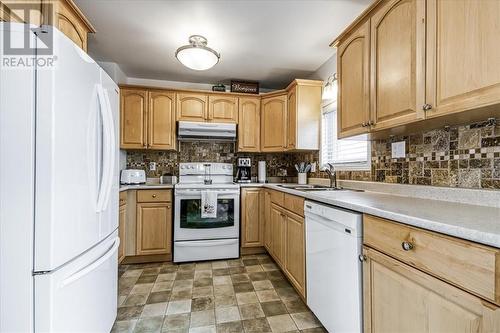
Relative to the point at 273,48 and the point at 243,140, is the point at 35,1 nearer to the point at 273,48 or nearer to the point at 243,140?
the point at 273,48

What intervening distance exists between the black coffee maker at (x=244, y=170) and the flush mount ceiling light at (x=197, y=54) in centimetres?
150

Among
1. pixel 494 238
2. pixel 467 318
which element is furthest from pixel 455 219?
pixel 467 318

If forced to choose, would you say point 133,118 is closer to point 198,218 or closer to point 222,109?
point 222,109

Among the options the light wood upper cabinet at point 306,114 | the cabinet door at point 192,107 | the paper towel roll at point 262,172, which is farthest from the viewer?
the paper towel roll at point 262,172

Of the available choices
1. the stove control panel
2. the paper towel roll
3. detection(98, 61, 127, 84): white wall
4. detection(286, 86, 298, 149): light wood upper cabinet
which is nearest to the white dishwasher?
detection(286, 86, 298, 149): light wood upper cabinet

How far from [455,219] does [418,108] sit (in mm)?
646

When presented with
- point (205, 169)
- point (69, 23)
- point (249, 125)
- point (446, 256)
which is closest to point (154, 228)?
point (205, 169)

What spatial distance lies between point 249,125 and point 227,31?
138cm

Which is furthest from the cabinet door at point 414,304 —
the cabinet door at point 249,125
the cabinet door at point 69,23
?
the cabinet door at point 249,125

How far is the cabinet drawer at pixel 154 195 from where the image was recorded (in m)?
2.83

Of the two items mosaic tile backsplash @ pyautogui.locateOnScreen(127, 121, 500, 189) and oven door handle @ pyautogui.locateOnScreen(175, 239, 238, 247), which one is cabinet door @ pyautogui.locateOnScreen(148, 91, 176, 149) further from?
mosaic tile backsplash @ pyautogui.locateOnScreen(127, 121, 500, 189)

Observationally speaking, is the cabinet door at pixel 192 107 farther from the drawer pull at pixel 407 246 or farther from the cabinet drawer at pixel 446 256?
the drawer pull at pixel 407 246

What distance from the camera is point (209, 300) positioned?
6.64 feet

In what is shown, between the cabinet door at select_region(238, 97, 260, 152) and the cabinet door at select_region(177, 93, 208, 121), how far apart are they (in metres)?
0.51
